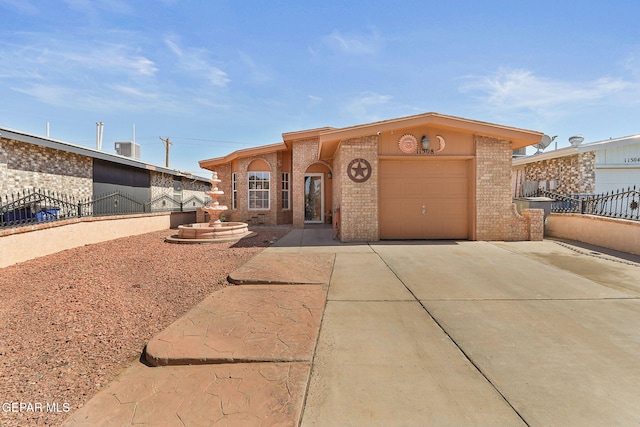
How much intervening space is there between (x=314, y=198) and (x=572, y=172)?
40.2 ft

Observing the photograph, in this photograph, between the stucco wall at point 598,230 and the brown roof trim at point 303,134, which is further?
the brown roof trim at point 303,134

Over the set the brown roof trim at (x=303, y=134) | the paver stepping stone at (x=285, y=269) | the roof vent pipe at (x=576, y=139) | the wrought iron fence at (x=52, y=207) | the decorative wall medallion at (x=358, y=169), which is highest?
the brown roof trim at (x=303, y=134)

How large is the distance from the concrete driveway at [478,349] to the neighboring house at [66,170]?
1086 cm

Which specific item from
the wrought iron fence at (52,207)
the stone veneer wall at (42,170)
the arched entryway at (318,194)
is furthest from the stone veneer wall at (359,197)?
the stone veneer wall at (42,170)

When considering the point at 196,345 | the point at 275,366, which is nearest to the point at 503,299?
the point at 275,366

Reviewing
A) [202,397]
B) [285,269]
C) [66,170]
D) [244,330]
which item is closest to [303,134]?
[285,269]

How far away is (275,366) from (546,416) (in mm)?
2030

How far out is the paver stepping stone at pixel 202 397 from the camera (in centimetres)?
199

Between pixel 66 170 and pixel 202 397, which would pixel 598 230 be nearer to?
pixel 202 397

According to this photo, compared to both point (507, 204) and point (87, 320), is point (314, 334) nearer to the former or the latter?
point (87, 320)

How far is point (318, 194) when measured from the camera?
1464 centimetres

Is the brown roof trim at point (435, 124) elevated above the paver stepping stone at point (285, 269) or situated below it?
above

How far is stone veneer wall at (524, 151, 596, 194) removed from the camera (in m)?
13.0

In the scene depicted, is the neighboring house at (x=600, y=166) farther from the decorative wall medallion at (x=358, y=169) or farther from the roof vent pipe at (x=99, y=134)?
the roof vent pipe at (x=99, y=134)
